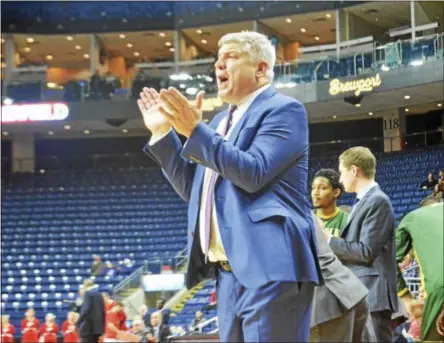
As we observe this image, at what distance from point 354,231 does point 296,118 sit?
144 cm

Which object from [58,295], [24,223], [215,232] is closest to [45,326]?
[58,295]

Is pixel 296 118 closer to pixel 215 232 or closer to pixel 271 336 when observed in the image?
pixel 215 232

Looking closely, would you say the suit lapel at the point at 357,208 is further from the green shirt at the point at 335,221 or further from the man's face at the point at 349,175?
the green shirt at the point at 335,221

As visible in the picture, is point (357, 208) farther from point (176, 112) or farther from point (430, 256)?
point (176, 112)

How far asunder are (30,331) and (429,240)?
13258 millimetres

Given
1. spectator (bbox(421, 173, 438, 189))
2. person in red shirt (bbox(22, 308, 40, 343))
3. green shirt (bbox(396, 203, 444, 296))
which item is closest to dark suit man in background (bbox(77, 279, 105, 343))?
person in red shirt (bbox(22, 308, 40, 343))

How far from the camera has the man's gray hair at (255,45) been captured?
2.52 m

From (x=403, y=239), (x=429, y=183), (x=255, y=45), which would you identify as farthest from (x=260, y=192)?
(x=429, y=183)

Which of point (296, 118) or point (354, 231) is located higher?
point (296, 118)

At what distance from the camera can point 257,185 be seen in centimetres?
232

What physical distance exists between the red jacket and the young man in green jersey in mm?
11883

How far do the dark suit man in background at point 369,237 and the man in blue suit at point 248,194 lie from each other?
1302mm

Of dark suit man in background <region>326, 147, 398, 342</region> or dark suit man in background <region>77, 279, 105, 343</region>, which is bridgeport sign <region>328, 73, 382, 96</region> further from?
dark suit man in background <region>326, 147, 398, 342</region>

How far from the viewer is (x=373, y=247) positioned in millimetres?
3732
